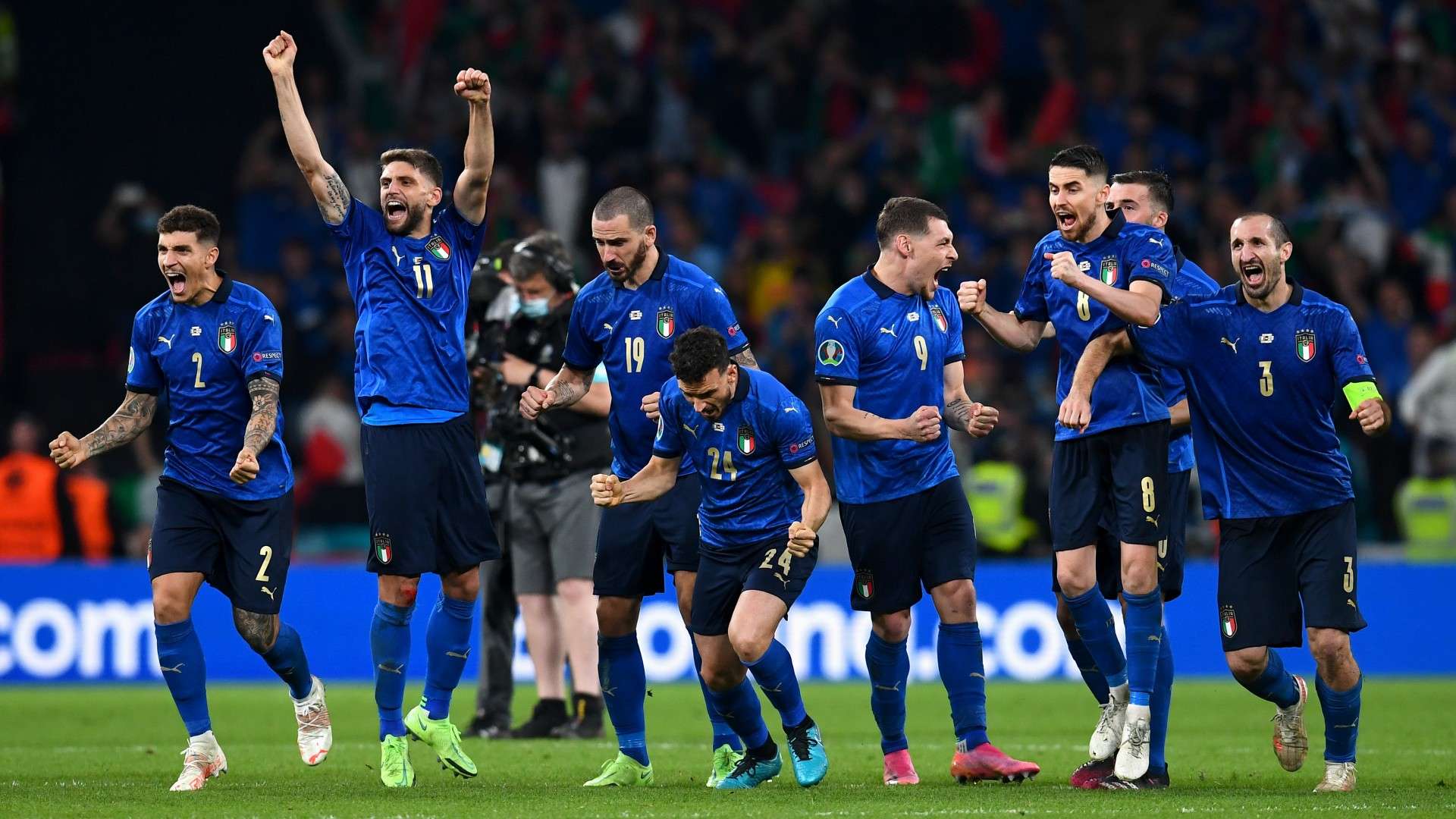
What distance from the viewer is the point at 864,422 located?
8891 millimetres

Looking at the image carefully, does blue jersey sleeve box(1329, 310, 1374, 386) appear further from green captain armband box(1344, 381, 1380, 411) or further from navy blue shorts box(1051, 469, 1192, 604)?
navy blue shorts box(1051, 469, 1192, 604)

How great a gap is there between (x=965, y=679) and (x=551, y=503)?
12.5 feet

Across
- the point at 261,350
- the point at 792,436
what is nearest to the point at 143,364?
the point at 261,350

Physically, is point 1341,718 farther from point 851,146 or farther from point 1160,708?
point 851,146

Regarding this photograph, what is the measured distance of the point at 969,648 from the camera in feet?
29.9

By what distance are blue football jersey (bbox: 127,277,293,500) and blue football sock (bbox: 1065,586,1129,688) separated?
3.94 meters

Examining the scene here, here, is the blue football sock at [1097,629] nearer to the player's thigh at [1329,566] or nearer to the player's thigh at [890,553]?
the player's thigh at [890,553]

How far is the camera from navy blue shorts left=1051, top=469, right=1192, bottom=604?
923 centimetres

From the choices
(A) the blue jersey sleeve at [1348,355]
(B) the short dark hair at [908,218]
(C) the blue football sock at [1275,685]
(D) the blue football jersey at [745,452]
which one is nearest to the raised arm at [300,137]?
(D) the blue football jersey at [745,452]

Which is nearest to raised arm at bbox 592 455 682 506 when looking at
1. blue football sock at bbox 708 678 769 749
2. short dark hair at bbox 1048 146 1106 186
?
blue football sock at bbox 708 678 769 749

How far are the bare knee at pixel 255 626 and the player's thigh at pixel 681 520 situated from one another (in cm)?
197

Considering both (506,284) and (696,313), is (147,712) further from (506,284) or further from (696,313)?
(696,313)

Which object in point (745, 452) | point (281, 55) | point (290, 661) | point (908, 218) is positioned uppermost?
point (281, 55)

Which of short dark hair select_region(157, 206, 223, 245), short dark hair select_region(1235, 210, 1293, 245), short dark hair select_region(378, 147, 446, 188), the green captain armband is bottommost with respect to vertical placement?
the green captain armband
